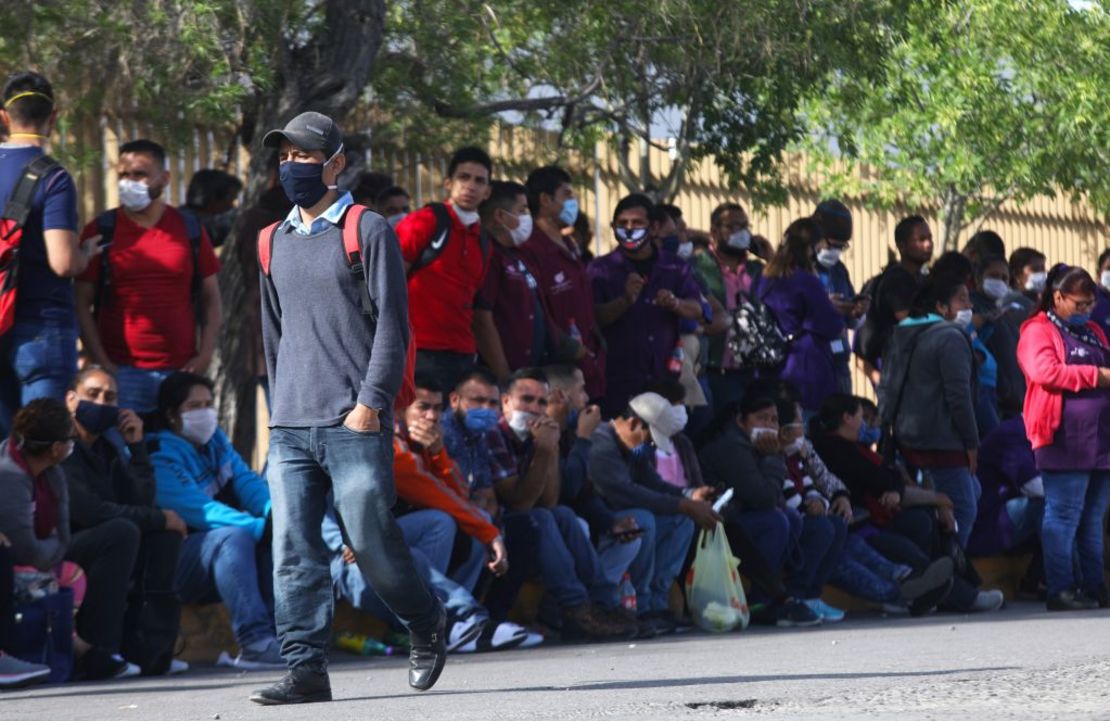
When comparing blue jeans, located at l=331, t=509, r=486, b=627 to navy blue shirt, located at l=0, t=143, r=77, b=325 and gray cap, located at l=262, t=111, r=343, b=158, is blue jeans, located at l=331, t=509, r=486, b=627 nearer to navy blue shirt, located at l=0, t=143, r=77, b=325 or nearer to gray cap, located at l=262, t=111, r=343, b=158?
navy blue shirt, located at l=0, t=143, r=77, b=325

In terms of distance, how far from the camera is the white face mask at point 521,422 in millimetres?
11758

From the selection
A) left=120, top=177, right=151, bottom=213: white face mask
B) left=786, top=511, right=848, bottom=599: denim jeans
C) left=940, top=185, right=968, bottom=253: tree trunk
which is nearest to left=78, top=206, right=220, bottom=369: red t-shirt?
left=120, top=177, right=151, bottom=213: white face mask

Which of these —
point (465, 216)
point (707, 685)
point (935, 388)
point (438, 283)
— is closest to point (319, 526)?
point (707, 685)

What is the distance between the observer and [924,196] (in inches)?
948

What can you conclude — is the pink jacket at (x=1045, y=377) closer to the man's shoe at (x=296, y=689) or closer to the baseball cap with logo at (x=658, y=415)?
the baseball cap with logo at (x=658, y=415)

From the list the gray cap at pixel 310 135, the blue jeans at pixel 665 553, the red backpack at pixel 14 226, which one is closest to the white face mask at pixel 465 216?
the blue jeans at pixel 665 553

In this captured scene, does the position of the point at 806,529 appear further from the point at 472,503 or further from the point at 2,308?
the point at 2,308

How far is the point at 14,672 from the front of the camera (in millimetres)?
9367

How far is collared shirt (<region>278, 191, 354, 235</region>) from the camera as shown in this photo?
8.23 meters

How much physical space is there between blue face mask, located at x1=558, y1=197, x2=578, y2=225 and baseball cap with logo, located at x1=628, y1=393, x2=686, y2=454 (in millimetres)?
1321

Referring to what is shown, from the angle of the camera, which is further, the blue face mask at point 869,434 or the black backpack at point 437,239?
the blue face mask at point 869,434

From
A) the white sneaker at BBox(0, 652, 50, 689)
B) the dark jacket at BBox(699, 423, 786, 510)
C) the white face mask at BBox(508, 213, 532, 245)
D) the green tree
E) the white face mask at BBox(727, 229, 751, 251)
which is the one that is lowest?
the white sneaker at BBox(0, 652, 50, 689)

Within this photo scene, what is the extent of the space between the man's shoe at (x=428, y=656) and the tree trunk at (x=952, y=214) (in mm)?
16546

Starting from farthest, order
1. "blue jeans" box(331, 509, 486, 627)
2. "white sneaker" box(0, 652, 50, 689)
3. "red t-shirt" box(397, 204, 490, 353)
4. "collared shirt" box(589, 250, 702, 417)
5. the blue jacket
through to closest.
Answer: "collared shirt" box(589, 250, 702, 417) → "red t-shirt" box(397, 204, 490, 353) → "blue jeans" box(331, 509, 486, 627) → the blue jacket → "white sneaker" box(0, 652, 50, 689)
